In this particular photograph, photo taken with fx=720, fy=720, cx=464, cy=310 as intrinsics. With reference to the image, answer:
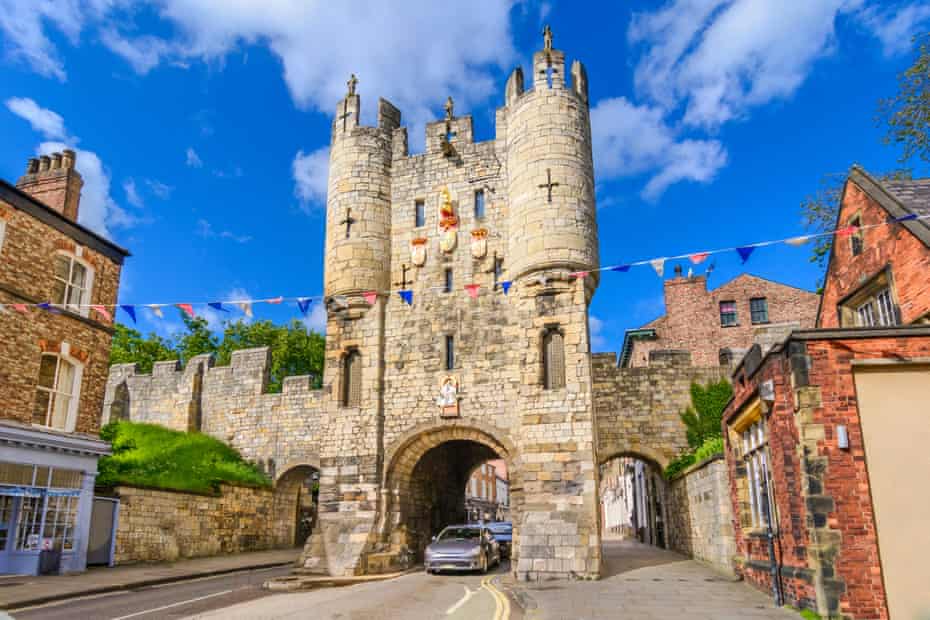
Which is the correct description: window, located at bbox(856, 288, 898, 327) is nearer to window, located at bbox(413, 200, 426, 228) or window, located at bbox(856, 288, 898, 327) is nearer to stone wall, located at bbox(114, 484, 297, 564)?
window, located at bbox(413, 200, 426, 228)

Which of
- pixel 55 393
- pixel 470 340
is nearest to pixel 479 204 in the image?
pixel 470 340

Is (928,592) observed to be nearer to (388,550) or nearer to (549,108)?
(388,550)

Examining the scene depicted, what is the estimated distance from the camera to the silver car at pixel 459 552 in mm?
16047

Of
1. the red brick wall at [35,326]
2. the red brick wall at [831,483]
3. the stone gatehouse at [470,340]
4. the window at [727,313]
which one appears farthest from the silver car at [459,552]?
the window at [727,313]

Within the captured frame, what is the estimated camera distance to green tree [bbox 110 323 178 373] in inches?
1561

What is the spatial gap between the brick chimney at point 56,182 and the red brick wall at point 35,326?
4.77ft

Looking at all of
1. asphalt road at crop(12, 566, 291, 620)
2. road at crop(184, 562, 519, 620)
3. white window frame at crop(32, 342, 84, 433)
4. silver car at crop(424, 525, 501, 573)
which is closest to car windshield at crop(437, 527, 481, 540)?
silver car at crop(424, 525, 501, 573)

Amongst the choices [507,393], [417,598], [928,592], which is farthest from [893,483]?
[507,393]

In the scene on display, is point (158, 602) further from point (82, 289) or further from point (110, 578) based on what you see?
point (82, 289)

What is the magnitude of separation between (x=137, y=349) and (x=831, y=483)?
38750 millimetres

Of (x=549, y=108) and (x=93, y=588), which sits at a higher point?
(x=549, y=108)

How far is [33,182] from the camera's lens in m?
19.0

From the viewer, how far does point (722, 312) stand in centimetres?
3297

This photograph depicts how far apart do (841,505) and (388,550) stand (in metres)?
11.6
